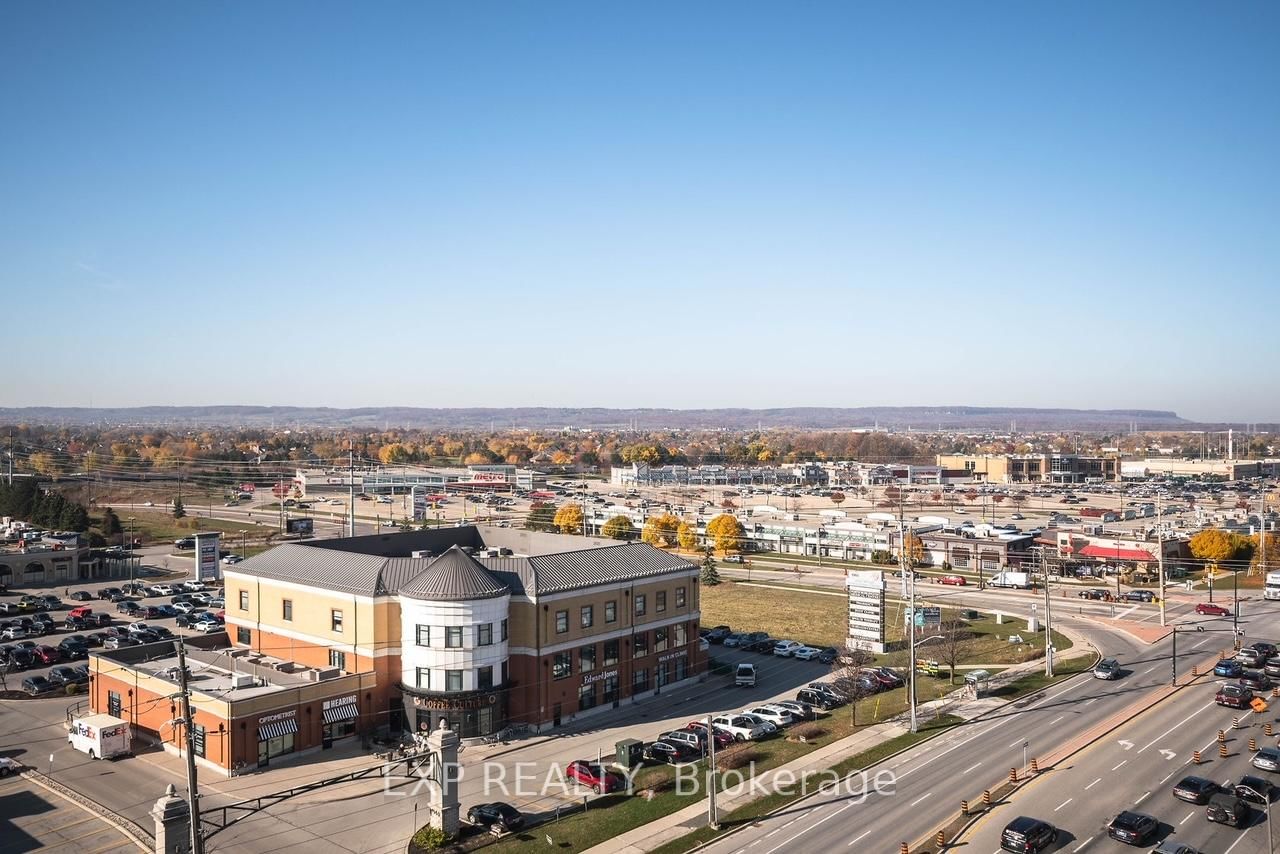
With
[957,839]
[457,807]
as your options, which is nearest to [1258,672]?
[957,839]

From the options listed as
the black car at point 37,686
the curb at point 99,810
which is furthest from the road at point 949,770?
the black car at point 37,686

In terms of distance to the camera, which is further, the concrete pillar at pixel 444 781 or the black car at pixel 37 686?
the black car at pixel 37 686

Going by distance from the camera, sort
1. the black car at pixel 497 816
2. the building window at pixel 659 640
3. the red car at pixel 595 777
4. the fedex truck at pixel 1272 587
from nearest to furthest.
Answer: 1. the black car at pixel 497 816
2. the red car at pixel 595 777
3. the building window at pixel 659 640
4. the fedex truck at pixel 1272 587

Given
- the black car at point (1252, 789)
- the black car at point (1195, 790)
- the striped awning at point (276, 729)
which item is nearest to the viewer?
the black car at point (1252, 789)

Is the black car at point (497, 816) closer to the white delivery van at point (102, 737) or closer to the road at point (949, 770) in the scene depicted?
the road at point (949, 770)

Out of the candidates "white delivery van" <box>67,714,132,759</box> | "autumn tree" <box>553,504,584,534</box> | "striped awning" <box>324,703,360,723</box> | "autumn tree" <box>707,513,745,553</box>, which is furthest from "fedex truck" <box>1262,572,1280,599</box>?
"white delivery van" <box>67,714,132,759</box>

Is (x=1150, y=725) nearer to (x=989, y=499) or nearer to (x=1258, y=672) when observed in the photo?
(x=1258, y=672)

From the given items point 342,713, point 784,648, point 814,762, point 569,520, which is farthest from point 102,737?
point 569,520
